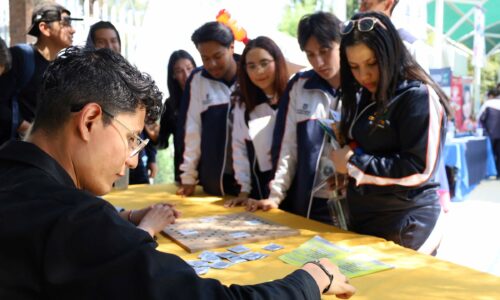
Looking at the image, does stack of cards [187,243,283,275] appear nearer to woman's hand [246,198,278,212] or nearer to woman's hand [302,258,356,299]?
woman's hand [302,258,356,299]

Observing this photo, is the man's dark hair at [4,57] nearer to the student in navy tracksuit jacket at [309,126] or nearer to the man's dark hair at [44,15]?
the man's dark hair at [44,15]

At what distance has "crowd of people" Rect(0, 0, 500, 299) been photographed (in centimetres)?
82

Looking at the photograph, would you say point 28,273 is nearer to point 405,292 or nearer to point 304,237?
point 405,292

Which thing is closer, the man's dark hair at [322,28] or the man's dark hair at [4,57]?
the man's dark hair at [322,28]

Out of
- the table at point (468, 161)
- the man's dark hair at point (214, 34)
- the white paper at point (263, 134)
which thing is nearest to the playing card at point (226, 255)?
the white paper at point (263, 134)

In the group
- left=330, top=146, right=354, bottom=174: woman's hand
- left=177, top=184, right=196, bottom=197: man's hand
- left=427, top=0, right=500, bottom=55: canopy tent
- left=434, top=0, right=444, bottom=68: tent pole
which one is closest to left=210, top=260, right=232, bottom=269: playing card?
left=330, top=146, right=354, bottom=174: woman's hand

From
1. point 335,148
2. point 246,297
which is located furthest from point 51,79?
point 335,148

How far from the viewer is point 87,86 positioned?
39.7 inches

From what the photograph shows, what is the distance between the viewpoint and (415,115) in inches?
74.7

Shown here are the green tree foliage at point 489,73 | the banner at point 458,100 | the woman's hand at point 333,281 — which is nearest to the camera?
the woman's hand at point 333,281

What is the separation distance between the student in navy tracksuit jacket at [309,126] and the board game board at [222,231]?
0.89ft

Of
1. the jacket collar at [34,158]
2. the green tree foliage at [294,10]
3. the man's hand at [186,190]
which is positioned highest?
the green tree foliage at [294,10]

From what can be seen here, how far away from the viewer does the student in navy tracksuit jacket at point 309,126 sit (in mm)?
2473

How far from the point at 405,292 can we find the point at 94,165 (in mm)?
907
